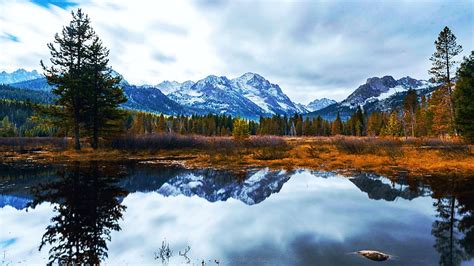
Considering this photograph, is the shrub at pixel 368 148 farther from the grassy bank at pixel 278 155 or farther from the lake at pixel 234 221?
the lake at pixel 234 221

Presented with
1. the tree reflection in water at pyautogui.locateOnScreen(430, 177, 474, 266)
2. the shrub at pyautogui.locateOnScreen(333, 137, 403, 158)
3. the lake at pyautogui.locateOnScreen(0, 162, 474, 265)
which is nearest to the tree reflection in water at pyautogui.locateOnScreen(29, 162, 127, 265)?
the lake at pyautogui.locateOnScreen(0, 162, 474, 265)

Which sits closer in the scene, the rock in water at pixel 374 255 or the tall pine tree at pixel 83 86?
the rock in water at pixel 374 255

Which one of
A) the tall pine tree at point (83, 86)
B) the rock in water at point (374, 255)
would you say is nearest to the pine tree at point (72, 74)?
the tall pine tree at point (83, 86)

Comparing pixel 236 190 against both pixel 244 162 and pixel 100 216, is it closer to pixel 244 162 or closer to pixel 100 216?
pixel 100 216

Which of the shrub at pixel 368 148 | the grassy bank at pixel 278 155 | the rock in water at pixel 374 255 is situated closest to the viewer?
the rock in water at pixel 374 255

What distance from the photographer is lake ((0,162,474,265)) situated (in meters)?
7.37

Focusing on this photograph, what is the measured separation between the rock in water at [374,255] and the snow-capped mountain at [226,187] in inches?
245

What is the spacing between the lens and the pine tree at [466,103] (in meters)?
31.1

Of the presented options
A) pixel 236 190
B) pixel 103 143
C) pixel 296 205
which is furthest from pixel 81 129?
pixel 296 205

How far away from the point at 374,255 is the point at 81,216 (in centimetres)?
913

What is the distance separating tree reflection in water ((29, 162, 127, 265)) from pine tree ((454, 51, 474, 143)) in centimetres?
3436

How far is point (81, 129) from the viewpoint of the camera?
36.9 m

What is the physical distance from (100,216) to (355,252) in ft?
26.8

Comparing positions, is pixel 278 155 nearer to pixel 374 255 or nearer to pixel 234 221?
pixel 234 221
